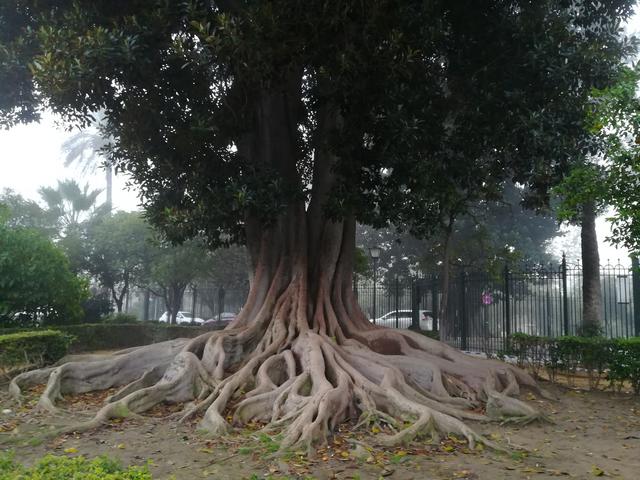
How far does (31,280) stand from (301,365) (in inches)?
351

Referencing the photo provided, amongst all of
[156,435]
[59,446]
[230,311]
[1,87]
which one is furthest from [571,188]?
[230,311]

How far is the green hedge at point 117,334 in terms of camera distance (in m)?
16.4

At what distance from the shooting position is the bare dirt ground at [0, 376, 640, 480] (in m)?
5.29

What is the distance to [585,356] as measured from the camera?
1023cm

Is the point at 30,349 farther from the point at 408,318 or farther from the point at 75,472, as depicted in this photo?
the point at 408,318

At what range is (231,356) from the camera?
945 centimetres

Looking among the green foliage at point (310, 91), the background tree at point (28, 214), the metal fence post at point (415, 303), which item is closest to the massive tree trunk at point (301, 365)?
the green foliage at point (310, 91)

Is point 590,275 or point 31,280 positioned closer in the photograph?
point 31,280

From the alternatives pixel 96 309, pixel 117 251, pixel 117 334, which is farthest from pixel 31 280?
pixel 117 251

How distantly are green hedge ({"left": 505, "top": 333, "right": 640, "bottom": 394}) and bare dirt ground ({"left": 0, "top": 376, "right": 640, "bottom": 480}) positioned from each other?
6.78ft

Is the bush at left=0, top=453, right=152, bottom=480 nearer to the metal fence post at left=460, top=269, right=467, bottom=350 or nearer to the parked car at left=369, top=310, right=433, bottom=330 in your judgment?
the metal fence post at left=460, top=269, right=467, bottom=350

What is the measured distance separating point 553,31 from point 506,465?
7520 millimetres

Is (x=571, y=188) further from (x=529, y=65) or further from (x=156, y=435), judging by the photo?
(x=156, y=435)

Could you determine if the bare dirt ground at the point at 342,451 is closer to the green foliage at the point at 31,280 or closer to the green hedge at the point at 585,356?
the green hedge at the point at 585,356
